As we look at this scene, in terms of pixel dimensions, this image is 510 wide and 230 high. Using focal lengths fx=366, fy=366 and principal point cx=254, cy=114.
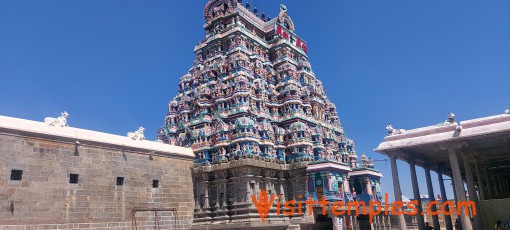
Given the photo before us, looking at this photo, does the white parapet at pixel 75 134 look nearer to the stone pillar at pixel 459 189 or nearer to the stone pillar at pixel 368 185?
the stone pillar at pixel 368 185

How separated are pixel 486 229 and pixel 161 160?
22696 millimetres

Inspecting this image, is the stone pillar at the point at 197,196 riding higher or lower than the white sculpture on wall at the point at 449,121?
lower

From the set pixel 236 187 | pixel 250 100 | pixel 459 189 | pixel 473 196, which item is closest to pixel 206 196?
pixel 236 187

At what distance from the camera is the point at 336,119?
44438 millimetres

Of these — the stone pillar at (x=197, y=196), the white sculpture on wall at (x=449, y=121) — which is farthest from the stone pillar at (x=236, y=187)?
the white sculpture on wall at (x=449, y=121)

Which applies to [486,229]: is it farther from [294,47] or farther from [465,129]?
[294,47]

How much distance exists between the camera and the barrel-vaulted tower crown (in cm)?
3306

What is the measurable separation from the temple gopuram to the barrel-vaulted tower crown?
106 millimetres

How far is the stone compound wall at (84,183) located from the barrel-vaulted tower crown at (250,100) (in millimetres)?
5302

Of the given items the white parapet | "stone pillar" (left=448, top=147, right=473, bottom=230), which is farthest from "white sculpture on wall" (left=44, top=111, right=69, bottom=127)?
"stone pillar" (left=448, top=147, right=473, bottom=230)

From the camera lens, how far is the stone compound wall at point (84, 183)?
69.4ft

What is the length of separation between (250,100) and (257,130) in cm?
317

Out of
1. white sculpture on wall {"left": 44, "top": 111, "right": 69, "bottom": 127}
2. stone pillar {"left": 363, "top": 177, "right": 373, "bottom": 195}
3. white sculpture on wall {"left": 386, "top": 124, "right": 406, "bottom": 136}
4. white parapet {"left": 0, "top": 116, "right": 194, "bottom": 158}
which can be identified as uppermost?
white sculpture on wall {"left": 44, "top": 111, "right": 69, "bottom": 127}

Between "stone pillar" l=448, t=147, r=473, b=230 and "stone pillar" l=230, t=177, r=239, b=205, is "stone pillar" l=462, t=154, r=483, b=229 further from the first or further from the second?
"stone pillar" l=230, t=177, r=239, b=205
